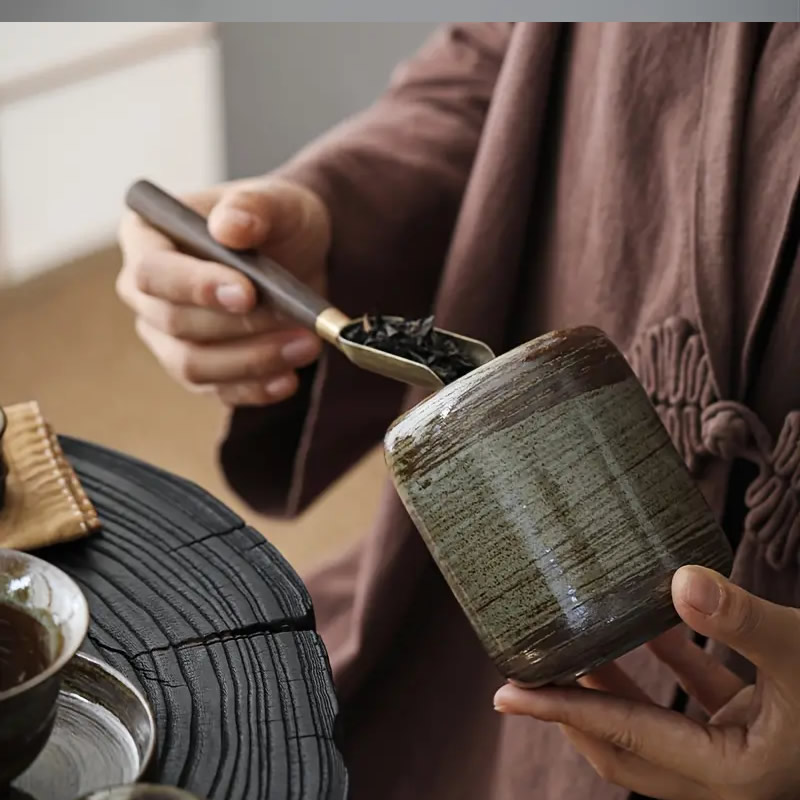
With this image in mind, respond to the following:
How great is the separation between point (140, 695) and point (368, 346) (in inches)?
8.8

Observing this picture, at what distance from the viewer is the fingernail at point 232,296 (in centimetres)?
67

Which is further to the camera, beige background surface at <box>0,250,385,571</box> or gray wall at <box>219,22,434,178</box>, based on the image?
gray wall at <box>219,22,434,178</box>

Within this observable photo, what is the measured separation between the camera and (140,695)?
0.43m

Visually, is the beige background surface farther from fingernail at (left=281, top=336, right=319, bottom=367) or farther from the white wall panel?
fingernail at (left=281, top=336, right=319, bottom=367)

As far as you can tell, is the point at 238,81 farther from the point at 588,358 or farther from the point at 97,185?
the point at 588,358

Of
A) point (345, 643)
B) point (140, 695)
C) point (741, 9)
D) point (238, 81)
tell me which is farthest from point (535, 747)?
point (238, 81)

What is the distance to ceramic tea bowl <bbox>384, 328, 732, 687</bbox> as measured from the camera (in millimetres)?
460

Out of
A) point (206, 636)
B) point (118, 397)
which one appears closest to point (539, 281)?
point (206, 636)

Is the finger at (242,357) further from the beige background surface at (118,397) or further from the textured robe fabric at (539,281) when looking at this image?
the beige background surface at (118,397)

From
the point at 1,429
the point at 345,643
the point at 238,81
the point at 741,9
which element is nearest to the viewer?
the point at 741,9

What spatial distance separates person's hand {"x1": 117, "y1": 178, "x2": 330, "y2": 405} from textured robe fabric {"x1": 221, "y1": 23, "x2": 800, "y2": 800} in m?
0.05

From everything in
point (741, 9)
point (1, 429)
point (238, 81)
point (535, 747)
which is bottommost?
point (535, 747)

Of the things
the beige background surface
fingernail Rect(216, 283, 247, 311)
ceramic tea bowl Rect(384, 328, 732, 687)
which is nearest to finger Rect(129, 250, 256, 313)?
fingernail Rect(216, 283, 247, 311)

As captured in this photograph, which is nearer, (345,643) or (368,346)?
(368,346)
